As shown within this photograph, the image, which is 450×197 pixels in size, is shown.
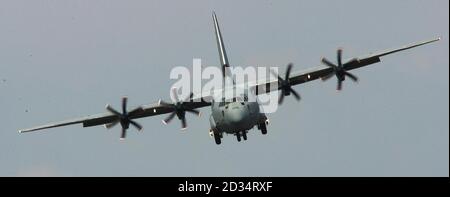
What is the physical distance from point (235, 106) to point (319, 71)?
27.2 ft

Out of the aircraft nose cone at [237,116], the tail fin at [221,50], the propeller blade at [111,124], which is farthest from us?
the tail fin at [221,50]

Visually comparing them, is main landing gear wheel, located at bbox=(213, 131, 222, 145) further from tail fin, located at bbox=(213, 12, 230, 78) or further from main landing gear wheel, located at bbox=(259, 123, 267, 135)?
tail fin, located at bbox=(213, 12, 230, 78)

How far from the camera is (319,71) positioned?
63656 millimetres

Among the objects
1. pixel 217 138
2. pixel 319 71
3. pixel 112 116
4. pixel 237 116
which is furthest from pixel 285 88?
pixel 112 116

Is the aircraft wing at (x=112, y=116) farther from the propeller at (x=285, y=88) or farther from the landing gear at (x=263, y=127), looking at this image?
the propeller at (x=285, y=88)

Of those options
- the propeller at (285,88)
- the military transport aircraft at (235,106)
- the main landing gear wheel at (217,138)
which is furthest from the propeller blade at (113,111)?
the propeller at (285,88)

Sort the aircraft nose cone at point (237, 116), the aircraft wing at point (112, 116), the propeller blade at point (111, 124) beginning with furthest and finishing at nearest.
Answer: the aircraft wing at point (112, 116) < the propeller blade at point (111, 124) < the aircraft nose cone at point (237, 116)

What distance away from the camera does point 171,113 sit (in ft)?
207

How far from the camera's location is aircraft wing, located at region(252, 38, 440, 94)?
62675 mm

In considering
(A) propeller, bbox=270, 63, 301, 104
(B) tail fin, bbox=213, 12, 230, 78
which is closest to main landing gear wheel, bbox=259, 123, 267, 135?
(A) propeller, bbox=270, 63, 301, 104

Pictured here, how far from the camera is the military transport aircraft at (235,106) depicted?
59.1m
